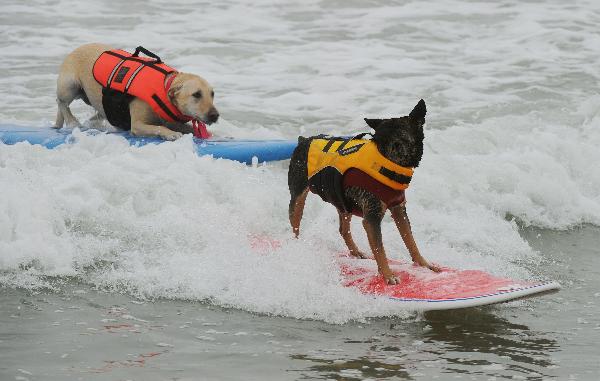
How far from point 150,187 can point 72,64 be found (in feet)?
7.29

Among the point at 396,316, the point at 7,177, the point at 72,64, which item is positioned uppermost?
the point at 72,64

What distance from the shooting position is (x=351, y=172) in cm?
540

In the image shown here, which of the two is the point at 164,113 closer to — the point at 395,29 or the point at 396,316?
the point at 396,316

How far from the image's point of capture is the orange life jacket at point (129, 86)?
26.7 feet

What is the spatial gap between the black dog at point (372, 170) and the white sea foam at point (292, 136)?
42cm

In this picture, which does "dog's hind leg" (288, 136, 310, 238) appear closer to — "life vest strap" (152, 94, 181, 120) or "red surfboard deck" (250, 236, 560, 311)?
"red surfboard deck" (250, 236, 560, 311)

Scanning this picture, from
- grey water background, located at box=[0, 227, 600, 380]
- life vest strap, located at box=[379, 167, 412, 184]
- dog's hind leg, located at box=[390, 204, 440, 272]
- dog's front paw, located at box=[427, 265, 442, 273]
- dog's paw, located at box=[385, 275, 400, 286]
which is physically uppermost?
life vest strap, located at box=[379, 167, 412, 184]

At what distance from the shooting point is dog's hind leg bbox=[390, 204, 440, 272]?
5.51 meters

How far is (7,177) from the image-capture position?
6.56m

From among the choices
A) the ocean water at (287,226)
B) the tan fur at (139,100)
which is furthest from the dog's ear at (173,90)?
the ocean water at (287,226)

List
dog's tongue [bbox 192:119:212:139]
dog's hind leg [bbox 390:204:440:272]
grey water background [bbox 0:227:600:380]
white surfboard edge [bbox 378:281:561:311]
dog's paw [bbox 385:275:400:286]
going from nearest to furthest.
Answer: grey water background [bbox 0:227:600:380]
white surfboard edge [bbox 378:281:561:311]
dog's paw [bbox 385:275:400:286]
dog's hind leg [bbox 390:204:440:272]
dog's tongue [bbox 192:119:212:139]

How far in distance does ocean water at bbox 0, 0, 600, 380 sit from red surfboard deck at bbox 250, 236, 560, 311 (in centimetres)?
11

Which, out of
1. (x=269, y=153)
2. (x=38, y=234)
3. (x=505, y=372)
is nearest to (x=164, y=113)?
(x=269, y=153)

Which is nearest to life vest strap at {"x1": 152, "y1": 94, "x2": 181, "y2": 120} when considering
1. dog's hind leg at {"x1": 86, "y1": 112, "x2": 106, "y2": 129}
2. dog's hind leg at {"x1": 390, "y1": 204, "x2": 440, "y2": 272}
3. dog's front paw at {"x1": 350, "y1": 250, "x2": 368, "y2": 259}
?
dog's hind leg at {"x1": 86, "y1": 112, "x2": 106, "y2": 129}
